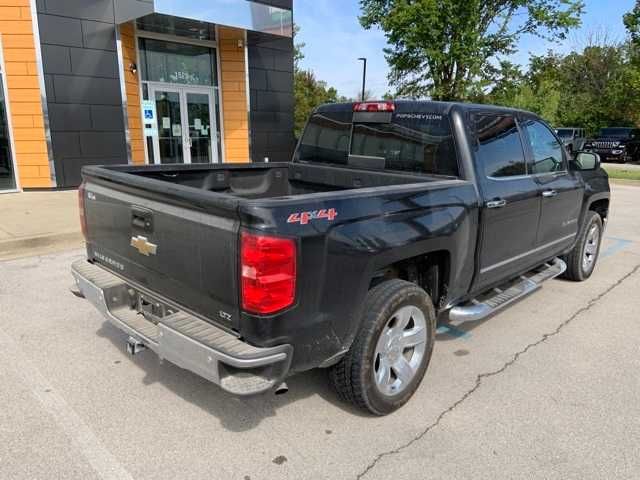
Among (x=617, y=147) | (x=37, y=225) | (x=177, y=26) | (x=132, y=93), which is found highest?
(x=177, y=26)

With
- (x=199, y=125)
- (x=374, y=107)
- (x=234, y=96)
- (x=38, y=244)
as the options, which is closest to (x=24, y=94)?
(x=199, y=125)

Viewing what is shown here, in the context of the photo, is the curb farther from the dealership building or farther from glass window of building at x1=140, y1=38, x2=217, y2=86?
glass window of building at x1=140, y1=38, x2=217, y2=86

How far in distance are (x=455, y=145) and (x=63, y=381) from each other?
315 cm

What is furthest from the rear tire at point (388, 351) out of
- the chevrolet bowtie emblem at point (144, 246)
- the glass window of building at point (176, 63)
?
the glass window of building at point (176, 63)

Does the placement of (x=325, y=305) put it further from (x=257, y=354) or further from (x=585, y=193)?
(x=585, y=193)

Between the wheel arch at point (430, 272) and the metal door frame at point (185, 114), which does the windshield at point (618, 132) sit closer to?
the metal door frame at point (185, 114)

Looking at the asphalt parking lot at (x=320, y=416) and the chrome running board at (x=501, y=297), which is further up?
the chrome running board at (x=501, y=297)

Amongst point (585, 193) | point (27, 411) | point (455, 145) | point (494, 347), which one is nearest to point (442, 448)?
point (494, 347)

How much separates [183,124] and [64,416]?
11.2 meters

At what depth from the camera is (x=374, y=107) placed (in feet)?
13.1

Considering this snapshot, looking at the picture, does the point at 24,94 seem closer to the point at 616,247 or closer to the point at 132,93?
the point at 132,93

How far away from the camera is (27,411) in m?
3.04

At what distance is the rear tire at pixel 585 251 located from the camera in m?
5.52

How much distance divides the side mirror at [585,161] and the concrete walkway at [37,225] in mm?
6378
